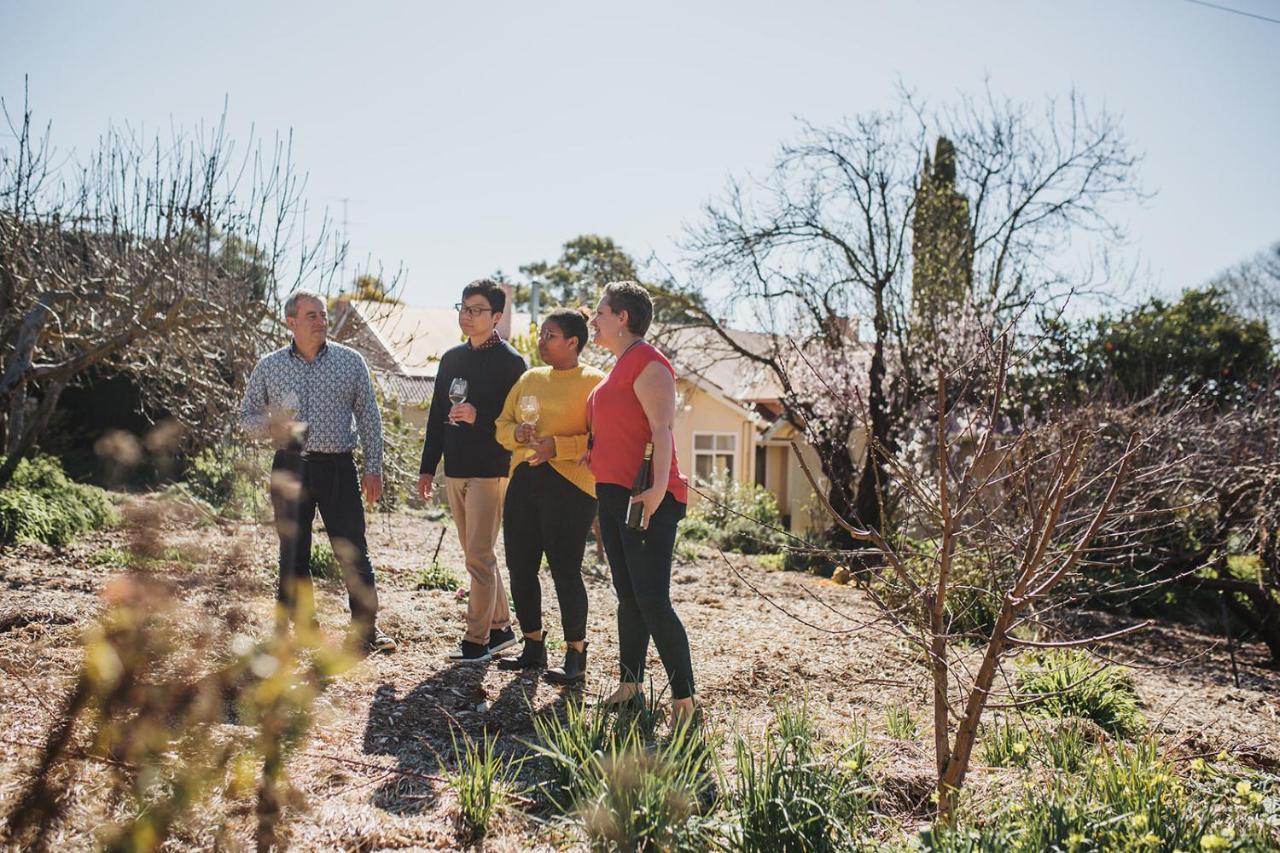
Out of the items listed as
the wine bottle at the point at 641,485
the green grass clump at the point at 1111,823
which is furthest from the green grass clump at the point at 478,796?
the green grass clump at the point at 1111,823

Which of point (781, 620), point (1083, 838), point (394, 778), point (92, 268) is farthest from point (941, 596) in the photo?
point (92, 268)

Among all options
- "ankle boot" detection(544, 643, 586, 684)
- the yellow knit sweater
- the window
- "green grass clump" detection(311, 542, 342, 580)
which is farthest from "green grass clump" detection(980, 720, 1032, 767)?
the window

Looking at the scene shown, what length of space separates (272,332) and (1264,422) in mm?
8388

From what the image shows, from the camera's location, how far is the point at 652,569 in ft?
12.7

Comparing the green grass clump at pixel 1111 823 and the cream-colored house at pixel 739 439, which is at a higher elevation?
the cream-colored house at pixel 739 439

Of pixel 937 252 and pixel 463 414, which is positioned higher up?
pixel 937 252

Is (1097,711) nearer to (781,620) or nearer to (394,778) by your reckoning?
(781,620)

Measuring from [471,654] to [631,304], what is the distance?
2157 mm

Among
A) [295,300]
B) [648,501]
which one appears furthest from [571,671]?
[295,300]

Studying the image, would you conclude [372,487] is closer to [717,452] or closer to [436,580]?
[436,580]

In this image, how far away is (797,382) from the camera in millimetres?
16250

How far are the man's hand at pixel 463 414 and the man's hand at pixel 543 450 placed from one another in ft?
1.59

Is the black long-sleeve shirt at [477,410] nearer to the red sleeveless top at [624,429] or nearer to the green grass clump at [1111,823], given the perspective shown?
the red sleeveless top at [624,429]

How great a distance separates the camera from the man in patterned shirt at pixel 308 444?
4.79 meters
